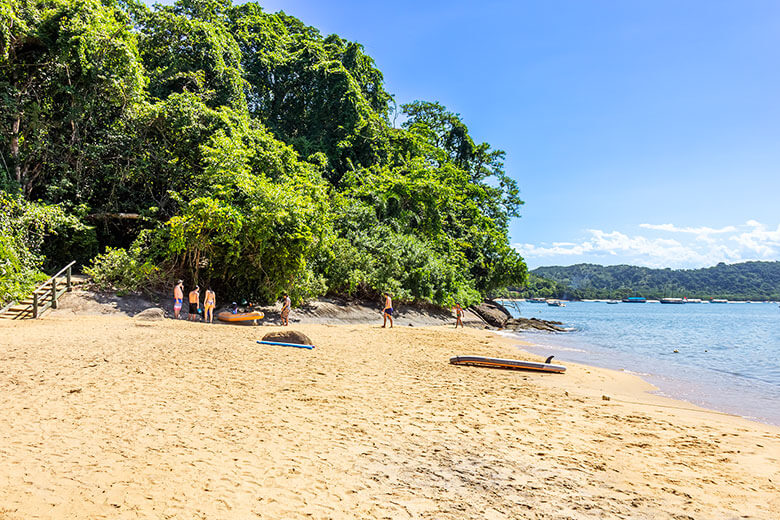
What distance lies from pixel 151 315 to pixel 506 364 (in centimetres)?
1388

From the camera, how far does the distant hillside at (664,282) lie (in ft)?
437

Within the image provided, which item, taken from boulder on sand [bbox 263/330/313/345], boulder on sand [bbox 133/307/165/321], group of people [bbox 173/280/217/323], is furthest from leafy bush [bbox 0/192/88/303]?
boulder on sand [bbox 263/330/313/345]

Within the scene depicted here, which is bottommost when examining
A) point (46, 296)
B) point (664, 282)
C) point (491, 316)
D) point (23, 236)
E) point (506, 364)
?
point (491, 316)

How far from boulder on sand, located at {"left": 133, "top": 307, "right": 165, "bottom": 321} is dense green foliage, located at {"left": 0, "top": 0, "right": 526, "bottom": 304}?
2.52 metres

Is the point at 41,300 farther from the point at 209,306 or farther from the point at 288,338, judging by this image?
the point at 288,338

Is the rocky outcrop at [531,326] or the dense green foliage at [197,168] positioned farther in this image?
the rocky outcrop at [531,326]

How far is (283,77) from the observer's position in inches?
1542

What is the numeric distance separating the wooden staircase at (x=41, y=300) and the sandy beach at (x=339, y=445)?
6869 millimetres

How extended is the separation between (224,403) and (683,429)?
7.61m

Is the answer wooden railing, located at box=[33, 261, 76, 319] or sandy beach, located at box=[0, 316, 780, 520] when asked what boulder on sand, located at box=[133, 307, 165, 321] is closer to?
wooden railing, located at box=[33, 261, 76, 319]

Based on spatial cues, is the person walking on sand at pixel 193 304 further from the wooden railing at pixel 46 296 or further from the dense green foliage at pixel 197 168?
the wooden railing at pixel 46 296

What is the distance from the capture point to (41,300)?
673 inches

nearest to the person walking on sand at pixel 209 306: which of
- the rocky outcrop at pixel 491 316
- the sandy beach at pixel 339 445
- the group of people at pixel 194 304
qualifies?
the group of people at pixel 194 304

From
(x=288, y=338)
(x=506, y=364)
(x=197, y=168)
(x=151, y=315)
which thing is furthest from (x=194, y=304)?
(x=506, y=364)
